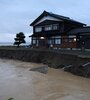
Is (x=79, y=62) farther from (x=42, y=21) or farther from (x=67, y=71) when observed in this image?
(x=42, y=21)

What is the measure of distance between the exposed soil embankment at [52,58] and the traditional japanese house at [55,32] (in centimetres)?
562

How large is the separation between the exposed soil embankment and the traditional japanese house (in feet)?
18.5

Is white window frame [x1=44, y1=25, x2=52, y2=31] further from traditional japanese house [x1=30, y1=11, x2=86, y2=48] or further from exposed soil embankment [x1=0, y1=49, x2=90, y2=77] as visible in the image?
exposed soil embankment [x1=0, y1=49, x2=90, y2=77]

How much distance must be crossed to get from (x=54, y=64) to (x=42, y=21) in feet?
54.2

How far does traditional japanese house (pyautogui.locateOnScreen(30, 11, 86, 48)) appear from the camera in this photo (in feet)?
130

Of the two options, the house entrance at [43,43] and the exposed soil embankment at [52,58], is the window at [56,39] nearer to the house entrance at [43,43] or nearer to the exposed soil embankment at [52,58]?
the house entrance at [43,43]

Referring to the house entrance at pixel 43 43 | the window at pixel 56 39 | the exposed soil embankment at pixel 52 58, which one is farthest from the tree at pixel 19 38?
the window at pixel 56 39

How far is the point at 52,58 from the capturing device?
31.5 metres

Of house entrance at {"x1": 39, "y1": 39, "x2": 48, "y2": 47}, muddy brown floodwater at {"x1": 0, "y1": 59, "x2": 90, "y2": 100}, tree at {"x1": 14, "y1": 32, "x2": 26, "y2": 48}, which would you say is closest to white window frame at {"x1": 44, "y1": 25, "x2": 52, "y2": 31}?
house entrance at {"x1": 39, "y1": 39, "x2": 48, "y2": 47}

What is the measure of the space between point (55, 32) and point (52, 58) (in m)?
11.6

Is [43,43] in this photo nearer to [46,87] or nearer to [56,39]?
[56,39]

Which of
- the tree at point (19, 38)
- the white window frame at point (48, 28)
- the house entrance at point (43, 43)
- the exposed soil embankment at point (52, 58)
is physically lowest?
the exposed soil embankment at point (52, 58)

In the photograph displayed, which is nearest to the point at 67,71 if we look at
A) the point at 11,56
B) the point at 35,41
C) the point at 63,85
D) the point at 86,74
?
the point at 86,74

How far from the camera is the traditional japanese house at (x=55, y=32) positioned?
130 ft
